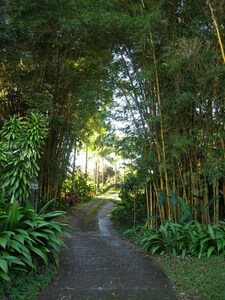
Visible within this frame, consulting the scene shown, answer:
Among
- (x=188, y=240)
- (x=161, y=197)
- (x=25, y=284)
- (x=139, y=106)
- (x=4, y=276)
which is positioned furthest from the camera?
(x=139, y=106)

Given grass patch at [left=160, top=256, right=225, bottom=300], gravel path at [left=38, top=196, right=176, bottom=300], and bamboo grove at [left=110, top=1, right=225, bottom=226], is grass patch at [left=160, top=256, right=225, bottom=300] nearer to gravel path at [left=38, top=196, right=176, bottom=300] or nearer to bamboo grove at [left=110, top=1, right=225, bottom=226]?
gravel path at [left=38, top=196, right=176, bottom=300]

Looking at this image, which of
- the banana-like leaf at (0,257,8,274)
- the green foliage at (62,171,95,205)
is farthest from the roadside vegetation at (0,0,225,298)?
the green foliage at (62,171,95,205)

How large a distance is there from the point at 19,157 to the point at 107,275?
1.88m

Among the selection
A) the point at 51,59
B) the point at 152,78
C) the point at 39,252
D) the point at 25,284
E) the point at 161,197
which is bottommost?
the point at 25,284

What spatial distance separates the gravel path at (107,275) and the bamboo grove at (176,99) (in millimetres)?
1087

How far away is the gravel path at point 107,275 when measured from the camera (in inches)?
125

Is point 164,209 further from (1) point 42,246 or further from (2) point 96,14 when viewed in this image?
(2) point 96,14

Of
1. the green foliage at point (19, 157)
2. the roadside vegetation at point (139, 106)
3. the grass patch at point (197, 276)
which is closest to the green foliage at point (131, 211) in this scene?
the roadside vegetation at point (139, 106)

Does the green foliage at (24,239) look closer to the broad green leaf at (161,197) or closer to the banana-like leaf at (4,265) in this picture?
the banana-like leaf at (4,265)

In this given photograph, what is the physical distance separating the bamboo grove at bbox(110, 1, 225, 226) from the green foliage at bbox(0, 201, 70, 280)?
6.68 ft

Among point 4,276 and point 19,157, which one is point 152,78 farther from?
point 4,276

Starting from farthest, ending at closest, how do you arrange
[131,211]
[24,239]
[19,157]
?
[131,211], [19,157], [24,239]

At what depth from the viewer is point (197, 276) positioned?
3.57 meters

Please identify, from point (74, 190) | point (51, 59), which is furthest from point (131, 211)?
point (74, 190)
